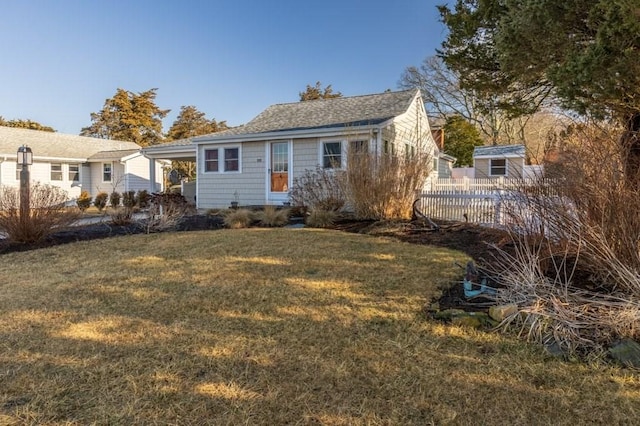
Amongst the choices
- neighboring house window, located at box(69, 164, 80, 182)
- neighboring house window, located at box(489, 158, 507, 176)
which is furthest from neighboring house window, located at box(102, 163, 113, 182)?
neighboring house window, located at box(489, 158, 507, 176)

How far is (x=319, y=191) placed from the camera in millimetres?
10875

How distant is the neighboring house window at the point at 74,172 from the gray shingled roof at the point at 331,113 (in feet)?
35.8

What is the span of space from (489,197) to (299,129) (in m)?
6.45

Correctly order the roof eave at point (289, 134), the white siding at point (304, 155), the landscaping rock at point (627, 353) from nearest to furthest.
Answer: the landscaping rock at point (627, 353) → the roof eave at point (289, 134) → the white siding at point (304, 155)

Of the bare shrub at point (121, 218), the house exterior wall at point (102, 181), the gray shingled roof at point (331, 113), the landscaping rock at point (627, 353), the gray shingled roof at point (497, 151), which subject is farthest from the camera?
the house exterior wall at point (102, 181)

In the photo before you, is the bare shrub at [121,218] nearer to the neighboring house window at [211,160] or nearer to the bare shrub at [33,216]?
the bare shrub at [33,216]

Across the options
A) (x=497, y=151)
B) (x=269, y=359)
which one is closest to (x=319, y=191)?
(x=269, y=359)

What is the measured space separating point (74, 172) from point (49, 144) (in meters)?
2.06

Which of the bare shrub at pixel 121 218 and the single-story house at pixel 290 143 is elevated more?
the single-story house at pixel 290 143

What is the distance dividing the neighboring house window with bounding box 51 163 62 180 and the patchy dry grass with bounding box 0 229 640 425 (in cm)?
1771

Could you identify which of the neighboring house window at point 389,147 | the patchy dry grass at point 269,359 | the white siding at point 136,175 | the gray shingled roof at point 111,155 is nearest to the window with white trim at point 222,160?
the neighboring house window at point 389,147

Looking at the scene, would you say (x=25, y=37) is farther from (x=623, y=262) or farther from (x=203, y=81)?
(x=623, y=262)

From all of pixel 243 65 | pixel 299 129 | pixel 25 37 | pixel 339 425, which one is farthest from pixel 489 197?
pixel 25 37

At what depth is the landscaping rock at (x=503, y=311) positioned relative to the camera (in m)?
3.42
